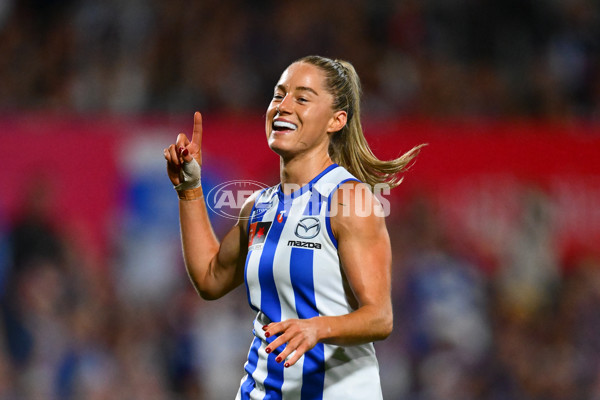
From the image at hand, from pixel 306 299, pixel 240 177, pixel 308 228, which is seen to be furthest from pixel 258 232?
pixel 240 177

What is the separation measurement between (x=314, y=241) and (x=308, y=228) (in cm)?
7

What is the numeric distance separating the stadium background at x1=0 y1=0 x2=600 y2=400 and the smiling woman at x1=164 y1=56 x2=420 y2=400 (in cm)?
365

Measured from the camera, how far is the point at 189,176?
366 centimetres

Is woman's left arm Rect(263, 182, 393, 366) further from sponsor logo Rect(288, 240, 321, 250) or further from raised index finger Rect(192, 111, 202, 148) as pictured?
raised index finger Rect(192, 111, 202, 148)

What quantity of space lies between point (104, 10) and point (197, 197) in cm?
593

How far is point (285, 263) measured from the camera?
328 cm

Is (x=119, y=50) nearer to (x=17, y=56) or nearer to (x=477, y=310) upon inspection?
(x=17, y=56)

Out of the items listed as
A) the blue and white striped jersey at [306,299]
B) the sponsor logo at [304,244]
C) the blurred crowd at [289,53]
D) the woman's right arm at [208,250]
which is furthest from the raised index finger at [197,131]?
the blurred crowd at [289,53]

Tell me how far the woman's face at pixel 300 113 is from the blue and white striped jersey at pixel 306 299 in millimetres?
182

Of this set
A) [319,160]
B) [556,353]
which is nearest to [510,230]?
[556,353]

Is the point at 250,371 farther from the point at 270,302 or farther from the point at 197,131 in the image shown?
the point at 197,131

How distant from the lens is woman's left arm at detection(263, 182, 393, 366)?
116 inches

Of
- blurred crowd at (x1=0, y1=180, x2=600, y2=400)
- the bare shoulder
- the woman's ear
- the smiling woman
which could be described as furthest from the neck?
blurred crowd at (x1=0, y1=180, x2=600, y2=400)

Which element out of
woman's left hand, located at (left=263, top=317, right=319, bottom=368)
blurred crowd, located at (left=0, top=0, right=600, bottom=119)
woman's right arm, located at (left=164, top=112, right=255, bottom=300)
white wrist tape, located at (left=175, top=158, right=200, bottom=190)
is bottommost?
woman's left hand, located at (left=263, top=317, right=319, bottom=368)
